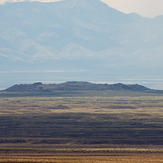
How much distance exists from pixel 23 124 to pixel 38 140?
67.3 feet

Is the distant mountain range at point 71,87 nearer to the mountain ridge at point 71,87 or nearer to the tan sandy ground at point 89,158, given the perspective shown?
the mountain ridge at point 71,87

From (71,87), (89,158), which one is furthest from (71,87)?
(89,158)

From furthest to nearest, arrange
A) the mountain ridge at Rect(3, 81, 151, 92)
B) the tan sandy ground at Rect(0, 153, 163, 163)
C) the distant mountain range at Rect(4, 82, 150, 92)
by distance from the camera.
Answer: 1. the mountain ridge at Rect(3, 81, 151, 92)
2. the distant mountain range at Rect(4, 82, 150, 92)
3. the tan sandy ground at Rect(0, 153, 163, 163)

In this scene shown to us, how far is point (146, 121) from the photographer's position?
293 feet

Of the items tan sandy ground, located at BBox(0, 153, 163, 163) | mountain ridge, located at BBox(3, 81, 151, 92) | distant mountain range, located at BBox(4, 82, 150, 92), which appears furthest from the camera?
mountain ridge, located at BBox(3, 81, 151, 92)

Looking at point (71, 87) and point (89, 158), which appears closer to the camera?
point (89, 158)

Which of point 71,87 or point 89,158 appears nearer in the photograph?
point 89,158

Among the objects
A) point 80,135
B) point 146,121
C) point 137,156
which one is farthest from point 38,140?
point 146,121

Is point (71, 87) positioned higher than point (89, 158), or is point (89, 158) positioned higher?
point (71, 87)

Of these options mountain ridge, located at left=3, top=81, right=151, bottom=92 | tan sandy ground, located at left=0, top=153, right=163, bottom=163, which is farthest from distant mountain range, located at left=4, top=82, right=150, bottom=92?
tan sandy ground, located at left=0, top=153, right=163, bottom=163

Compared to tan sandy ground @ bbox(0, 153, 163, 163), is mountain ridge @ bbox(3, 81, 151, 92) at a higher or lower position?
higher

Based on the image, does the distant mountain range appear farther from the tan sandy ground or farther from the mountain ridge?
the tan sandy ground

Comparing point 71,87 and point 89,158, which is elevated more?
point 71,87

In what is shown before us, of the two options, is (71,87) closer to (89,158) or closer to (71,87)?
(71,87)
